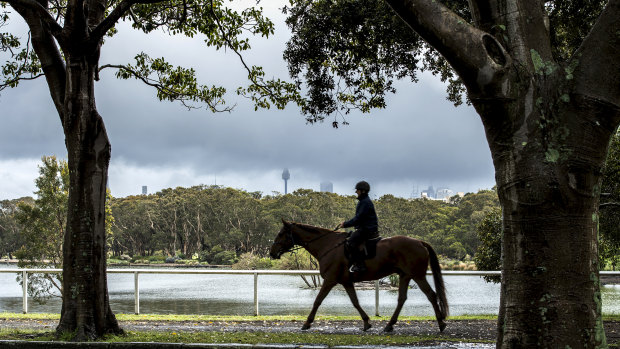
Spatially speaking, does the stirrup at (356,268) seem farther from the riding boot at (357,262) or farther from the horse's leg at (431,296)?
the horse's leg at (431,296)

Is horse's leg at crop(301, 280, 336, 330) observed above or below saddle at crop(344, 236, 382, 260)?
below

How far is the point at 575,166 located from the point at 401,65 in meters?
Result: 8.48

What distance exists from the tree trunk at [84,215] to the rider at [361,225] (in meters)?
3.83

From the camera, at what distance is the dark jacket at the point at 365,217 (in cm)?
976

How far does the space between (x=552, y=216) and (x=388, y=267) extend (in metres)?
5.37

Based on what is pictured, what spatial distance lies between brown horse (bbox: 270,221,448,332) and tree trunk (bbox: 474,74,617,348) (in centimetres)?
474

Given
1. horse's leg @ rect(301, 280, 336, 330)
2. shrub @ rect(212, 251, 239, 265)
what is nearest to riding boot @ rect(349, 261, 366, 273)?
horse's leg @ rect(301, 280, 336, 330)

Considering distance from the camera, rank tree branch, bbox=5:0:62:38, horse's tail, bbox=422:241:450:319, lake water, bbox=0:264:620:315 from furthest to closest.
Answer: lake water, bbox=0:264:620:315 → horse's tail, bbox=422:241:450:319 → tree branch, bbox=5:0:62:38

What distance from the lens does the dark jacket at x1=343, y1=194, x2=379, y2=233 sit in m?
9.76

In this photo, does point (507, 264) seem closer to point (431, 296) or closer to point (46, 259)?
point (431, 296)

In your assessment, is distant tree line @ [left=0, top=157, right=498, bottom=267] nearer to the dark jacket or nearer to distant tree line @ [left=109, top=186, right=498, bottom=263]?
distant tree line @ [left=109, top=186, right=498, bottom=263]

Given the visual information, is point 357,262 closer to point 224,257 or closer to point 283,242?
point 283,242

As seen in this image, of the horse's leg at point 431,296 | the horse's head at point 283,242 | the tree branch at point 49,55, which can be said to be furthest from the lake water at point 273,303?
the tree branch at point 49,55

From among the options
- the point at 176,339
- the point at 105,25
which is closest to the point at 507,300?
the point at 176,339
